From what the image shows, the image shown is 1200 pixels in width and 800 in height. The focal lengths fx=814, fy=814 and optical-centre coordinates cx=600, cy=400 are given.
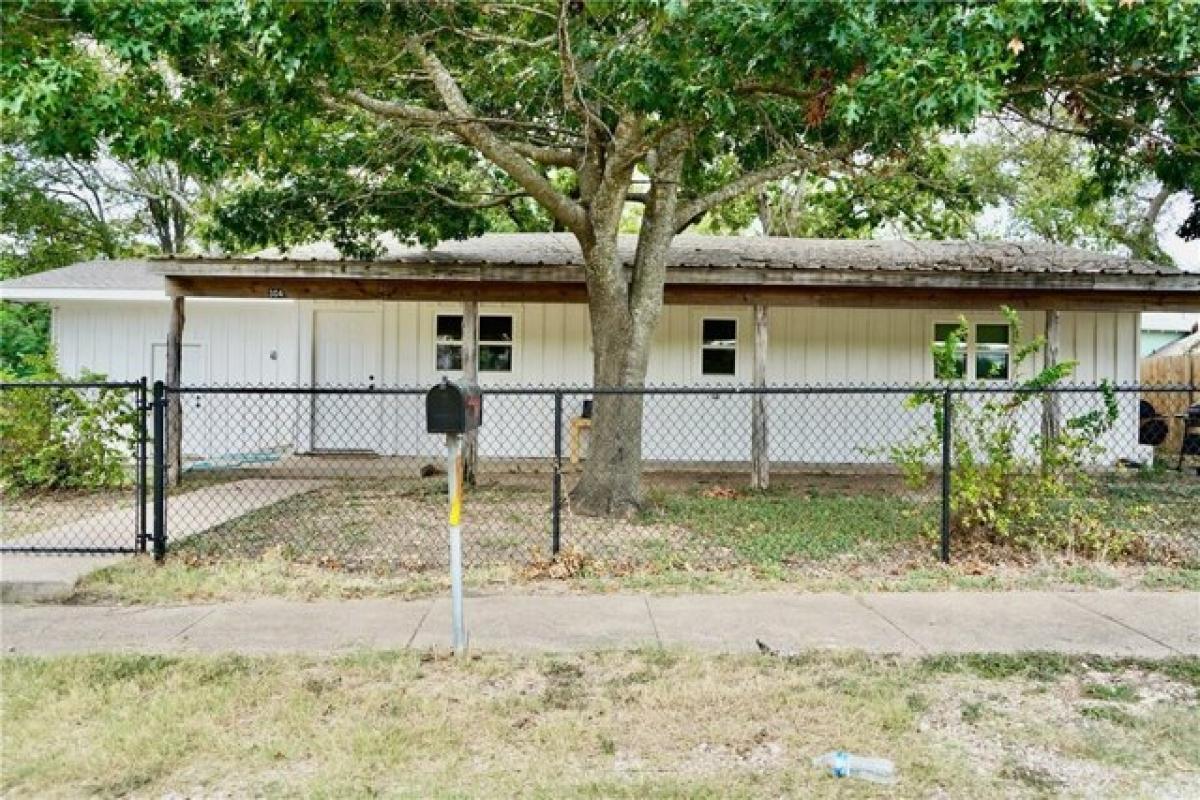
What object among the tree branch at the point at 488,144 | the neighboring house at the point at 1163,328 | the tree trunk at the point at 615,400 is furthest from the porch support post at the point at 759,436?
the neighboring house at the point at 1163,328

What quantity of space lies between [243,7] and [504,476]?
23.3ft

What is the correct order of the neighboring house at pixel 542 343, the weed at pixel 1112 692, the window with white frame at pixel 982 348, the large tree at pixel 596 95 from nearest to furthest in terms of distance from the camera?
1. the weed at pixel 1112 692
2. the large tree at pixel 596 95
3. the neighboring house at pixel 542 343
4. the window with white frame at pixel 982 348

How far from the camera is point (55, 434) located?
30.4ft

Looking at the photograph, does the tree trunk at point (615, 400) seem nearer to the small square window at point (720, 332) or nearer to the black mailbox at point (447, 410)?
the black mailbox at point (447, 410)

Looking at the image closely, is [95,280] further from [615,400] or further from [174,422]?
[615,400]

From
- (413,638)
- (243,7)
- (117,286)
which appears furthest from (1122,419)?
(117,286)

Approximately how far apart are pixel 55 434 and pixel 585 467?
6132 millimetres

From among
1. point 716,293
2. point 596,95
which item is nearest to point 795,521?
point 716,293

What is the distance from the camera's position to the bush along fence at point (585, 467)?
21.3ft

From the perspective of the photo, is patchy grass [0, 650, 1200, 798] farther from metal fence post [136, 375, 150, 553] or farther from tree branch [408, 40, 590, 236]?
tree branch [408, 40, 590, 236]

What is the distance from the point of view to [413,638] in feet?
15.1

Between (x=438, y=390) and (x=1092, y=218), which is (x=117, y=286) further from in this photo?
(x=1092, y=218)

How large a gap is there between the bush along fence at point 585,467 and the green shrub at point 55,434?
0.07 feet

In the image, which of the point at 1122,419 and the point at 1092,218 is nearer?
the point at 1122,419
